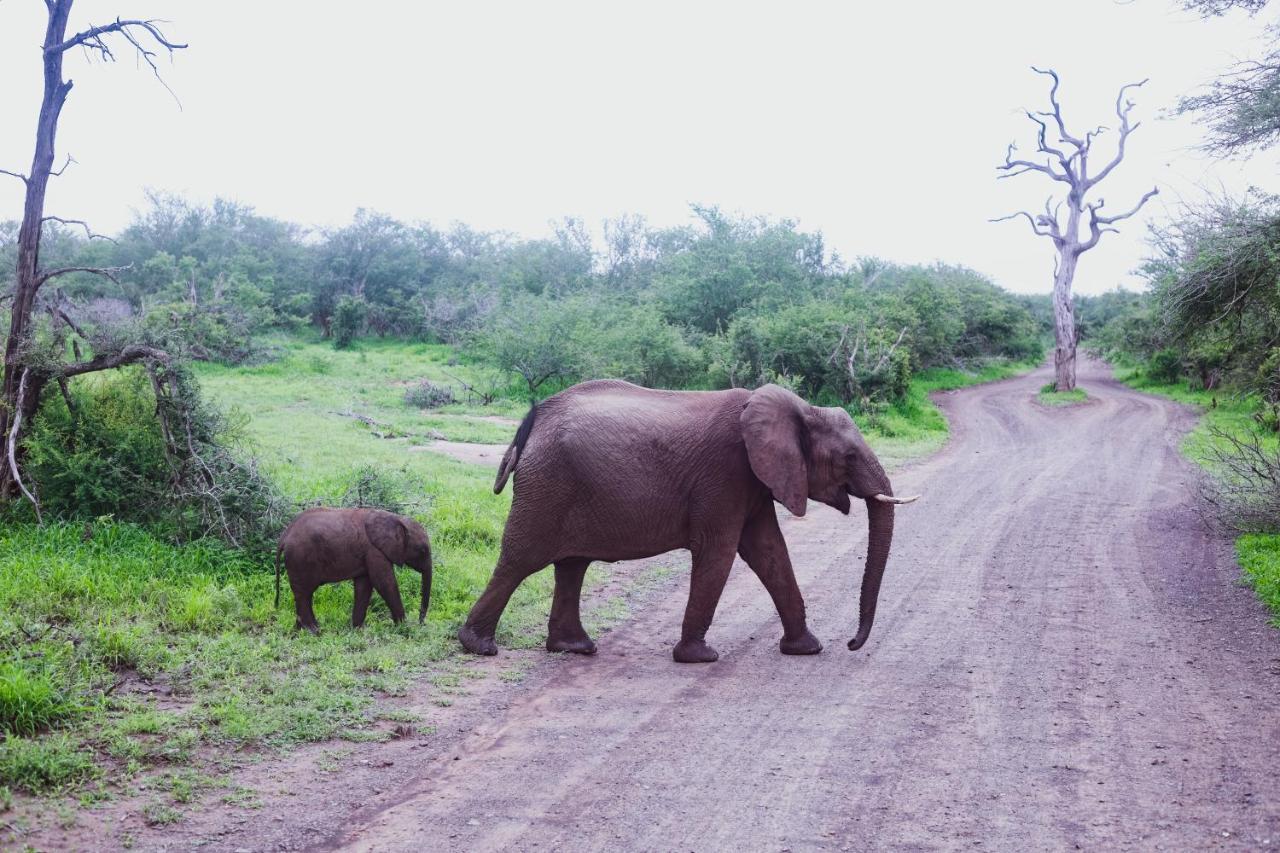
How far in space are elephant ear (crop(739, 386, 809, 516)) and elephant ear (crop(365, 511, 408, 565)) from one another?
2700 millimetres

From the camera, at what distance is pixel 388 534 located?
7617 mm

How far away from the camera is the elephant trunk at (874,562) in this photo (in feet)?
23.6

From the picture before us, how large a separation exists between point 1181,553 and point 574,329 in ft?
59.7

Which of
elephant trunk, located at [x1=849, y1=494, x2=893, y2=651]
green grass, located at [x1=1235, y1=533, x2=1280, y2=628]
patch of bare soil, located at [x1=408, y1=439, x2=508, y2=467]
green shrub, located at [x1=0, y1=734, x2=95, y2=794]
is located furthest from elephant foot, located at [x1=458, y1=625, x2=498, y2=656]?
patch of bare soil, located at [x1=408, y1=439, x2=508, y2=467]

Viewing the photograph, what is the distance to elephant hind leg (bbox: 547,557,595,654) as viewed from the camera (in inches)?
294

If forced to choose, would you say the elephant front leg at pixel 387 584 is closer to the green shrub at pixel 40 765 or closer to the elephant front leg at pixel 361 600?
the elephant front leg at pixel 361 600

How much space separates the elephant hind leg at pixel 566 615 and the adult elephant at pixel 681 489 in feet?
0.20

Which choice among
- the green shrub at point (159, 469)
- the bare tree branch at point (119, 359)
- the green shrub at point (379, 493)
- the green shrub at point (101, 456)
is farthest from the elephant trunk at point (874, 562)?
the green shrub at point (101, 456)

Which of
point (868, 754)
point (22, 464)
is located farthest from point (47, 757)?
point (22, 464)

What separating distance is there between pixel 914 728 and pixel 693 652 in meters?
1.80

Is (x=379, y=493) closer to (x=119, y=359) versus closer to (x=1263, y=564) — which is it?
(x=119, y=359)

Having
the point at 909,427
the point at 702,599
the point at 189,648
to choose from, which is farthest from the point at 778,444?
the point at 909,427

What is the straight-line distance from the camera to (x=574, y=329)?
88.3 feet

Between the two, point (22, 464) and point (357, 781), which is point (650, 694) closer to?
point (357, 781)
